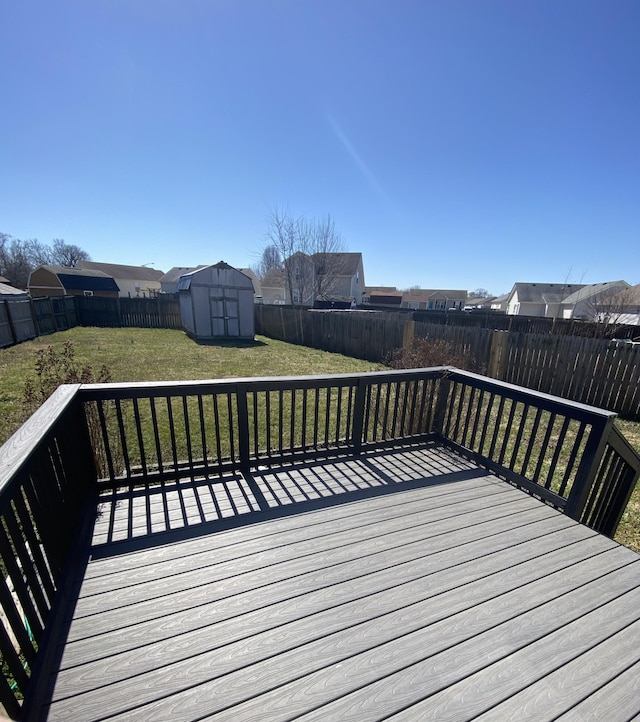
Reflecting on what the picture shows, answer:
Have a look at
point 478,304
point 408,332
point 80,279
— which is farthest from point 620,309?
point 478,304

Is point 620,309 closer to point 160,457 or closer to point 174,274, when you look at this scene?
point 160,457

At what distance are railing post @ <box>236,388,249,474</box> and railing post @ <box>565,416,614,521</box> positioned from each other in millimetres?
2738

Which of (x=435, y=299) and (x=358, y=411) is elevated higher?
(x=358, y=411)

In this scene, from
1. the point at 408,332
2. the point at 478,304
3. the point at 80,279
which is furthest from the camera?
the point at 478,304

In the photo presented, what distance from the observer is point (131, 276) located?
150ft

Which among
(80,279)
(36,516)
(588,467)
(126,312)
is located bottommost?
(126,312)

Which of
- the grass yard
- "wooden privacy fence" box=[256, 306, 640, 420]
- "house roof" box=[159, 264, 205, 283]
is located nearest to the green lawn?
the grass yard

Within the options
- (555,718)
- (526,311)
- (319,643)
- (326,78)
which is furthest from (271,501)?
(526,311)

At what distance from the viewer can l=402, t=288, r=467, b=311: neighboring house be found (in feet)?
153

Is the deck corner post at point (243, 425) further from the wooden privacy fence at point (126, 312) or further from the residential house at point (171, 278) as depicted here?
the residential house at point (171, 278)

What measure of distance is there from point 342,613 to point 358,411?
5.86 ft

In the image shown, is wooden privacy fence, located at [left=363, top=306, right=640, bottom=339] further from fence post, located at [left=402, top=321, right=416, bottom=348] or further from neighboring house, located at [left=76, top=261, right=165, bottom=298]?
neighboring house, located at [left=76, top=261, right=165, bottom=298]

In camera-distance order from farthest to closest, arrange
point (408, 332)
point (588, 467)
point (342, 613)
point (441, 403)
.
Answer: point (408, 332) < point (441, 403) < point (588, 467) < point (342, 613)

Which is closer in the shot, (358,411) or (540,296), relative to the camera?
(358,411)
